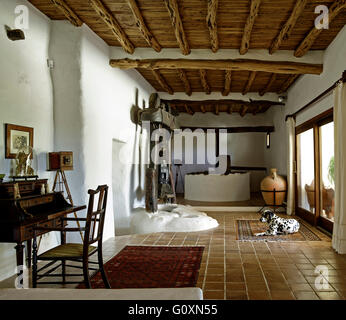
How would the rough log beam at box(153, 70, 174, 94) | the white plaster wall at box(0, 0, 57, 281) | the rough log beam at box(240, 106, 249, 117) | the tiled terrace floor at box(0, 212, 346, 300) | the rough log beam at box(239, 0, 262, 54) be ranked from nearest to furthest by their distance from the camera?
the tiled terrace floor at box(0, 212, 346, 300)
the white plaster wall at box(0, 0, 57, 281)
the rough log beam at box(239, 0, 262, 54)
the rough log beam at box(153, 70, 174, 94)
the rough log beam at box(240, 106, 249, 117)

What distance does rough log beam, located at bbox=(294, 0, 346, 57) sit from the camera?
4.31m

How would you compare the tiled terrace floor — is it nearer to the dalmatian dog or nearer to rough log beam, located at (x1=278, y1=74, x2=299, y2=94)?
the dalmatian dog

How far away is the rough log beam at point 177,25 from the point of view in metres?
4.49

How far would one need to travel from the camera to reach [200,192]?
11047mm

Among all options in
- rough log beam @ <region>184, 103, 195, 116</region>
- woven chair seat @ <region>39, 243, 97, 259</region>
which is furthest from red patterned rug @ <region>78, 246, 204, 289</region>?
rough log beam @ <region>184, 103, 195, 116</region>

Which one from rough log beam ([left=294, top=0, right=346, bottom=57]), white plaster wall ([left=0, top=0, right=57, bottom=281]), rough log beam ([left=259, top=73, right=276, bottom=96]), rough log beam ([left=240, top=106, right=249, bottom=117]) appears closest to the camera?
white plaster wall ([left=0, top=0, right=57, bottom=281])

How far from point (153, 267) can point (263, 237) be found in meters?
2.46

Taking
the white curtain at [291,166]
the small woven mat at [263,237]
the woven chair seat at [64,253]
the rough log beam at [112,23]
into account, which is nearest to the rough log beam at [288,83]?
the white curtain at [291,166]

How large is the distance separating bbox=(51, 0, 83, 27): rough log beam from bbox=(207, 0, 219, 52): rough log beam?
6.19 ft

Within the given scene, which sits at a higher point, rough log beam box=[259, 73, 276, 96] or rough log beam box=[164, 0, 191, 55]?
rough log beam box=[259, 73, 276, 96]

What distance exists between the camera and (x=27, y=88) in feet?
14.6

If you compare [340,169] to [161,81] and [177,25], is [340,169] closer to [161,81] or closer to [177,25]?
[177,25]

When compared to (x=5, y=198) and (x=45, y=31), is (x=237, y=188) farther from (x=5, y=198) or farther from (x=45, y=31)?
(x=5, y=198)

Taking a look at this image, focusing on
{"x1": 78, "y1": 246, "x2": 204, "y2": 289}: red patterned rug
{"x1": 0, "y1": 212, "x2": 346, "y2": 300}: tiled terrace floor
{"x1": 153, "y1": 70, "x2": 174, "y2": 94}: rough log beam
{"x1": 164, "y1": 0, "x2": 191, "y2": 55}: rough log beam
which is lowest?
{"x1": 78, "y1": 246, "x2": 204, "y2": 289}: red patterned rug
